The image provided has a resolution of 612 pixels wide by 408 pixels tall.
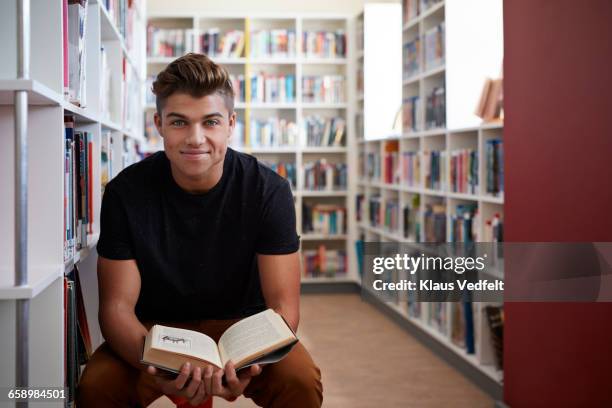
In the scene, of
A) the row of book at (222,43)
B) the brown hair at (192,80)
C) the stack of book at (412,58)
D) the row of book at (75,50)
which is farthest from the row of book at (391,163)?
the row of book at (75,50)

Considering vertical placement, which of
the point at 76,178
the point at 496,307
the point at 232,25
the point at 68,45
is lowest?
the point at 496,307

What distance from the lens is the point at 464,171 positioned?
375 cm

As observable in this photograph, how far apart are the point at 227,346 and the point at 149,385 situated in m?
0.23

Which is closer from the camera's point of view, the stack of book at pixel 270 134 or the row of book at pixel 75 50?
the row of book at pixel 75 50

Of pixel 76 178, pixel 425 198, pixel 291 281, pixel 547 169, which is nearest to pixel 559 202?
pixel 547 169

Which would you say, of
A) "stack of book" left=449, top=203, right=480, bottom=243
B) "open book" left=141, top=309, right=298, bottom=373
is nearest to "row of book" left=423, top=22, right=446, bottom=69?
"stack of book" left=449, top=203, right=480, bottom=243

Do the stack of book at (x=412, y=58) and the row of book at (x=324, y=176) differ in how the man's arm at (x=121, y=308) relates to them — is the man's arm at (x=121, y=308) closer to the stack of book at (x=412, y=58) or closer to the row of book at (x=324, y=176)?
the stack of book at (x=412, y=58)

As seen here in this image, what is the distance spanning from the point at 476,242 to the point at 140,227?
2.11 m

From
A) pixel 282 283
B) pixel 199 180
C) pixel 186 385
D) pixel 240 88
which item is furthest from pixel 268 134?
pixel 186 385

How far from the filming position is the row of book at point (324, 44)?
6031mm

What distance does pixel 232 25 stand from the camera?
6.13 m

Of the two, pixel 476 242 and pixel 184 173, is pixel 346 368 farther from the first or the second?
pixel 184 173

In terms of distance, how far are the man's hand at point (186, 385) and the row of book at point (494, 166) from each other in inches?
81.3

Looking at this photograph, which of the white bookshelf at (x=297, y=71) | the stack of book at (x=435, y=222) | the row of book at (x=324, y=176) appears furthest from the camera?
the row of book at (x=324, y=176)
